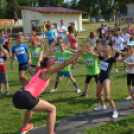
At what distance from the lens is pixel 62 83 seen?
8.22 meters

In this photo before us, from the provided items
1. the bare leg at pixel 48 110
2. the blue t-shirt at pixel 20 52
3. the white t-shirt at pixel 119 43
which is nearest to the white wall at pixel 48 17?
the white t-shirt at pixel 119 43

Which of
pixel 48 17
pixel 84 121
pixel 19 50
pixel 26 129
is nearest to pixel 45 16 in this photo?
pixel 48 17

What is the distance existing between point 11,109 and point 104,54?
115 inches

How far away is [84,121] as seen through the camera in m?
4.80

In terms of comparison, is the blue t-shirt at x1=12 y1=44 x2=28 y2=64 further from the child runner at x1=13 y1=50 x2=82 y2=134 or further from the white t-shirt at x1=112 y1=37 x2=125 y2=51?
the white t-shirt at x1=112 y1=37 x2=125 y2=51

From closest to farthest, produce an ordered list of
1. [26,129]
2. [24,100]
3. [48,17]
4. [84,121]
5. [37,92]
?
[24,100] → [37,92] → [26,129] → [84,121] → [48,17]

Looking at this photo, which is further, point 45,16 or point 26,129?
point 45,16

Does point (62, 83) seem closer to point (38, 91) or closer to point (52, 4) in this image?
point (38, 91)

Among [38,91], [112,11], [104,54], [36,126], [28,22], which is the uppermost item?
[112,11]

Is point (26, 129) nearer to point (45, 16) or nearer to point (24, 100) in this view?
point (24, 100)

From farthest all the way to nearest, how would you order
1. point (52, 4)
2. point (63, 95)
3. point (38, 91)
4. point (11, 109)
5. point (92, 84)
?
point (52, 4), point (92, 84), point (63, 95), point (11, 109), point (38, 91)

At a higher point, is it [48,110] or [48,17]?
[48,17]

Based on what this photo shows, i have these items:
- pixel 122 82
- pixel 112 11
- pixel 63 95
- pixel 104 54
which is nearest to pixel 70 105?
pixel 63 95

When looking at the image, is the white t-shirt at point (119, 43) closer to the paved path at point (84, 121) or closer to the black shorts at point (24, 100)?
the paved path at point (84, 121)
